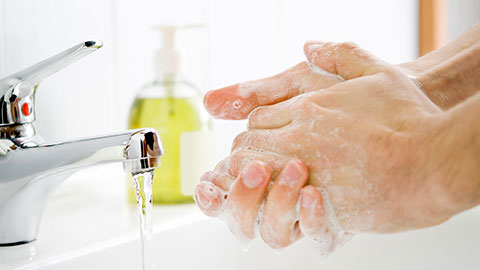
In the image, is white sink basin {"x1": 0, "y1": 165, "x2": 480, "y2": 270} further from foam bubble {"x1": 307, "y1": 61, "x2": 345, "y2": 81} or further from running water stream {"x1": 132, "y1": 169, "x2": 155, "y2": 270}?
foam bubble {"x1": 307, "y1": 61, "x2": 345, "y2": 81}

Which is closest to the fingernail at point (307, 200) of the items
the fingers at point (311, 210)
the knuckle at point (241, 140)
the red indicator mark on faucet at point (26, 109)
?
the fingers at point (311, 210)

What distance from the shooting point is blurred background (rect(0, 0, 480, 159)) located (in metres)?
0.64

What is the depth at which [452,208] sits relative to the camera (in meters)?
0.41

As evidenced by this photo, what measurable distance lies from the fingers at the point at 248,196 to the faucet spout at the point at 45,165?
0.21ft

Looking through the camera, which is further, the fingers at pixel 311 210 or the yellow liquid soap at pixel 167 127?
the yellow liquid soap at pixel 167 127

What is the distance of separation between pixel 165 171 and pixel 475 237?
35cm

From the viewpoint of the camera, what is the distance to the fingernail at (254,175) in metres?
0.46

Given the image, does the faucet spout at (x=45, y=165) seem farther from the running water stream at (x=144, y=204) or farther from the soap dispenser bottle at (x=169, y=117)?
the soap dispenser bottle at (x=169, y=117)

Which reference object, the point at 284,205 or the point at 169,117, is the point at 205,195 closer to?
the point at 284,205

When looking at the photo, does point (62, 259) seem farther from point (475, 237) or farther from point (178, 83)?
point (475, 237)

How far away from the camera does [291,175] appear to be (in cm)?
45

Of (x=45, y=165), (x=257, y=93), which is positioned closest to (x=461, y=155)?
(x=257, y=93)

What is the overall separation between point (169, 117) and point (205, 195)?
0.22m

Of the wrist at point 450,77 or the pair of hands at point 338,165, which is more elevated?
the wrist at point 450,77
